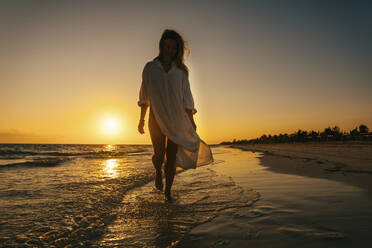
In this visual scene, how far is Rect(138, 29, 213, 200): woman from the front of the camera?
316cm

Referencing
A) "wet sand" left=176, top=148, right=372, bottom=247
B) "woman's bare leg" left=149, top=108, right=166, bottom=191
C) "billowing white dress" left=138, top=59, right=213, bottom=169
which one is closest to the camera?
"wet sand" left=176, top=148, right=372, bottom=247

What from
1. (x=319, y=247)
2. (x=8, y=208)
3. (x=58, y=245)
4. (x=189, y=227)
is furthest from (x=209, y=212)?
(x=8, y=208)

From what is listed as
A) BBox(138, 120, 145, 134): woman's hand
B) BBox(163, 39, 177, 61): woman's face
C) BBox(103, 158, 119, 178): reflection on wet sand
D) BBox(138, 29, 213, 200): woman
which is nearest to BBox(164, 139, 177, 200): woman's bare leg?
BBox(138, 29, 213, 200): woman

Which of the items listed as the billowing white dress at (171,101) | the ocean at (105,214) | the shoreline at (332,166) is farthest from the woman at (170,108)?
the shoreline at (332,166)

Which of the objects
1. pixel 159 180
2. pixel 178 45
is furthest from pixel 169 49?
pixel 159 180

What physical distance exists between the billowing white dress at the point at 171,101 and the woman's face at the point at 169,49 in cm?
12

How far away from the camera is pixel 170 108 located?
10.4 feet

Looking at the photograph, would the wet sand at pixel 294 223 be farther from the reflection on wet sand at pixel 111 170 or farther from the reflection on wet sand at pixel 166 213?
the reflection on wet sand at pixel 111 170

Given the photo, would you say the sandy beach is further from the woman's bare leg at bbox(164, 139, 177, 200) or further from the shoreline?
the shoreline

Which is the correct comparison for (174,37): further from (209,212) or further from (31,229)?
(31,229)

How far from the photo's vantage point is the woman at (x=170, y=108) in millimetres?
3158

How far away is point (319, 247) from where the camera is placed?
1413 mm

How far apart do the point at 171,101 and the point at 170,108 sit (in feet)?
0.33

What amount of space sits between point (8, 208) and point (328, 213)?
3.38 metres
